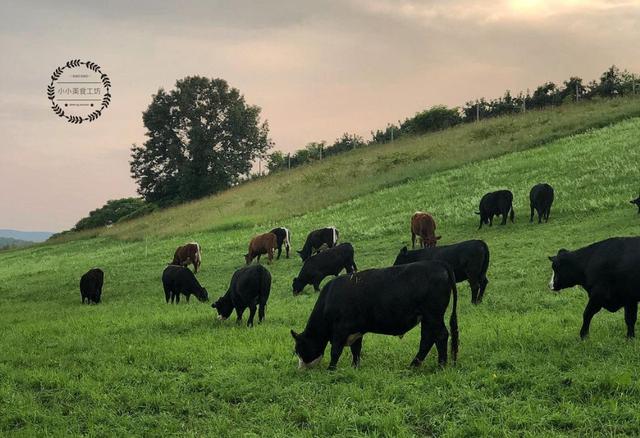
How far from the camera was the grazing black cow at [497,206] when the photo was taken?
25844mm

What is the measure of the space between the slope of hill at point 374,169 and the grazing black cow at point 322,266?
22.6 m

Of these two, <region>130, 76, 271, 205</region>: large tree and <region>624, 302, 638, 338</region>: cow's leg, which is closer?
<region>624, 302, 638, 338</region>: cow's leg

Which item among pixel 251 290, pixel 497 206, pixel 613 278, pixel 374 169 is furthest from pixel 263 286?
pixel 374 169

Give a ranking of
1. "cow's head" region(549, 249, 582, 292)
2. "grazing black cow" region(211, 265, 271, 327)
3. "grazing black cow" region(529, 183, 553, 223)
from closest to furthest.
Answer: "cow's head" region(549, 249, 582, 292) → "grazing black cow" region(211, 265, 271, 327) → "grazing black cow" region(529, 183, 553, 223)

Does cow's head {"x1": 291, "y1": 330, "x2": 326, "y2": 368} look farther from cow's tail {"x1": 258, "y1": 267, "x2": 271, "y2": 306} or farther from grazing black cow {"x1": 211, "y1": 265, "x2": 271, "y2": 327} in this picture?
cow's tail {"x1": 258, "y1": 267, "x2": 271, "y2": 306}

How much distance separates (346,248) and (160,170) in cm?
6148

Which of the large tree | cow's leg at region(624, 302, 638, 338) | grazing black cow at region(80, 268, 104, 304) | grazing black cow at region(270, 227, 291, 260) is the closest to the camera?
cow's leg at region(624, 302, 638, 338)

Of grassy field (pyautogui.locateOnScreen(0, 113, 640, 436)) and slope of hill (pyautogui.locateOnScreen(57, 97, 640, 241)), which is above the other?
slope of hill (pyautogui.locateOnScreen(57, 97, 640, 241))

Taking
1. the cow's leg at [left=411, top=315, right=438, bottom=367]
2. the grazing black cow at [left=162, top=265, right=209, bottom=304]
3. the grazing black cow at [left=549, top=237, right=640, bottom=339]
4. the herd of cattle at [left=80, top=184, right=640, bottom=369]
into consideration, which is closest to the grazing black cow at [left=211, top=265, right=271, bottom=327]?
the herd of cattle at [left=80, top=184, right=640, bottom=369]

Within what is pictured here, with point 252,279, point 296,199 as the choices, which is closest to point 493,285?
point 252,279

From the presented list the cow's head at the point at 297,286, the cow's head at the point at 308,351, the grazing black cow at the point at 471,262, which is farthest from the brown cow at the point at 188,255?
the cow's head at the point at 308,351

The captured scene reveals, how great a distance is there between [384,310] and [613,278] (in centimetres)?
364

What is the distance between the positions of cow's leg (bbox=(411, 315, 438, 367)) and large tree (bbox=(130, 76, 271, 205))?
64.7m

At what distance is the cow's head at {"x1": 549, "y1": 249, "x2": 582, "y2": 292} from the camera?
32.8 feet
